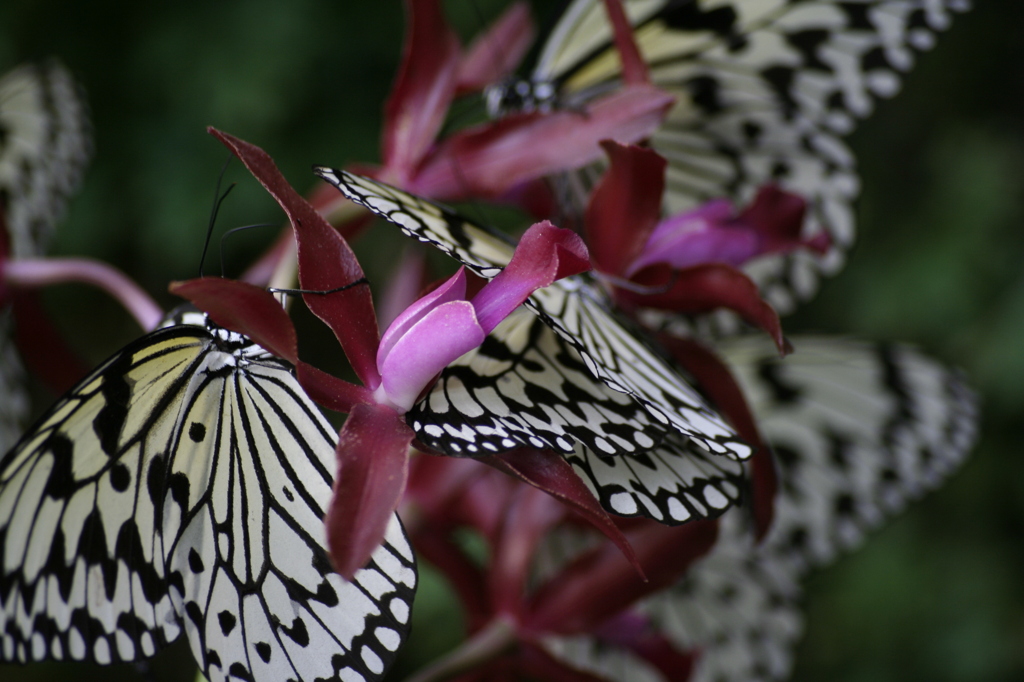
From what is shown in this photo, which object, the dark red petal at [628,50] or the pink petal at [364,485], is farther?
the dark red petal at [628,50]

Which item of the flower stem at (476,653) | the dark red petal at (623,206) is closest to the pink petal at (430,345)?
the dark red petal at (623,206)

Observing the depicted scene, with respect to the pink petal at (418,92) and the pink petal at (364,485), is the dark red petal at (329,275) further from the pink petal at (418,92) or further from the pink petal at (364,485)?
the pink petal at (418,92)

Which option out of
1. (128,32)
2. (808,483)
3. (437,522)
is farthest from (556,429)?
(128,32)

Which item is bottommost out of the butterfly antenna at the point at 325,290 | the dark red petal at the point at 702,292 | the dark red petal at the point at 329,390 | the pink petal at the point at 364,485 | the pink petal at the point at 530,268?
the dark red petal at the point at 702,292

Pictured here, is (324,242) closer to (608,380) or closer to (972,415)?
(608,380)

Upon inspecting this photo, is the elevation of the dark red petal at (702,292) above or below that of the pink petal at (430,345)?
below

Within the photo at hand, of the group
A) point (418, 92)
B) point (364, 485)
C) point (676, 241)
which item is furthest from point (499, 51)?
point (364, 485)

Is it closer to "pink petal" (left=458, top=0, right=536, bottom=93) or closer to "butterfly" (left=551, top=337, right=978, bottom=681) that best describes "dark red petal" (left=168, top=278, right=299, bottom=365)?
"pink petal" (left=458, top=0, right=536, bottom=93)
